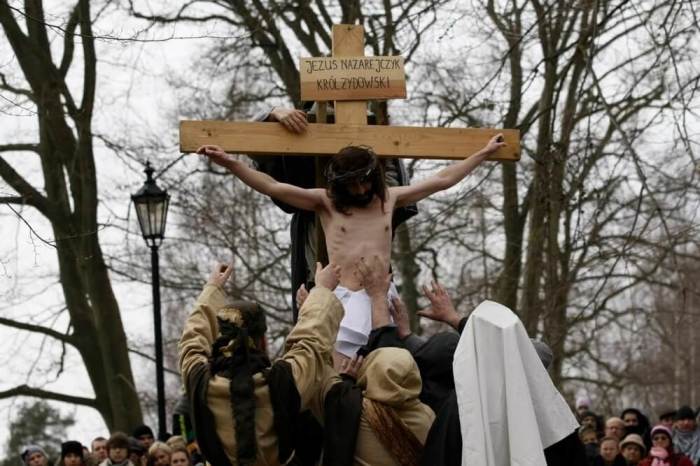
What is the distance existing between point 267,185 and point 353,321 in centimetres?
91

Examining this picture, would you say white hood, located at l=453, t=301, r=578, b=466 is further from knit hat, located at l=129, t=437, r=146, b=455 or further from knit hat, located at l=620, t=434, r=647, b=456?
knit hat, located at l=129, t=437, r=146, b=455

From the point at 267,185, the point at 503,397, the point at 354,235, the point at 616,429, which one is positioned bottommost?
the point at 616,429

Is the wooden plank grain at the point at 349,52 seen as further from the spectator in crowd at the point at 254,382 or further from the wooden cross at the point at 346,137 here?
the spectator in crowd at the point at 254,382

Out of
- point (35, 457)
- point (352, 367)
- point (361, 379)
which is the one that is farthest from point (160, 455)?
point (361, 379)

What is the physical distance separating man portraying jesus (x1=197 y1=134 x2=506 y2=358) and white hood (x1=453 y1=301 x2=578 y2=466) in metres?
1.78

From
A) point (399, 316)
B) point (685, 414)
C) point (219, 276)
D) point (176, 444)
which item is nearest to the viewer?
point (219, 276)

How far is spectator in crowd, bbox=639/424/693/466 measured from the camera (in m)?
12.8

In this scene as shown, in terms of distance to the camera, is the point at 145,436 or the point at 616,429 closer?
the point at 616,429

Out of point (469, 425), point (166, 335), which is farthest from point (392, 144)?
point (166, 335)

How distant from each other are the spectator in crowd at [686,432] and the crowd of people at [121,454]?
4.14m

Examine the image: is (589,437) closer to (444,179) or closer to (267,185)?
(444,179)

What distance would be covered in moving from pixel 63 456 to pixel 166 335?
2537 cm

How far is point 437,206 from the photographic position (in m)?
25.6

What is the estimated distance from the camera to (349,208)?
945 cm
